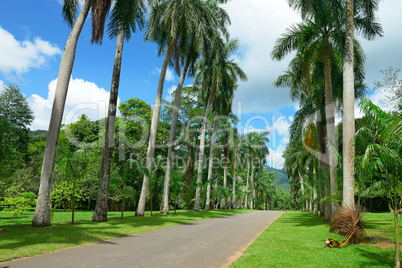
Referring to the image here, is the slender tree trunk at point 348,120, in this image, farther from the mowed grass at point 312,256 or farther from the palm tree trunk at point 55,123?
the palm tree trunk at point 55,123

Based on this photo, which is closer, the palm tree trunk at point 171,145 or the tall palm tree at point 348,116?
the tall palm tree at point 348,116

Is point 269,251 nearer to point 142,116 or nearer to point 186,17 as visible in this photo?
point 186,17

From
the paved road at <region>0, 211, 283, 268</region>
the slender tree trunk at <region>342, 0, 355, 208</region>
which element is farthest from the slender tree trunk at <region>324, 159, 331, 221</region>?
the paved road at <region>0, 211, 283, 268</region>

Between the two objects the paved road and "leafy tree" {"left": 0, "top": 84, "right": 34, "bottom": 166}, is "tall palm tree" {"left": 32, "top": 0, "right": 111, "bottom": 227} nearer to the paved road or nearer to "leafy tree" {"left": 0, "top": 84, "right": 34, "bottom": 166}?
the paved road

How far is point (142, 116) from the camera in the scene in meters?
36.2

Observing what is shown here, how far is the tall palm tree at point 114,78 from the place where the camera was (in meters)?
15.2

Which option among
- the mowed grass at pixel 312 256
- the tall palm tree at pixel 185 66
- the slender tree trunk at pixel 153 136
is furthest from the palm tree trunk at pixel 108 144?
the mowed grass at pixel 312 256

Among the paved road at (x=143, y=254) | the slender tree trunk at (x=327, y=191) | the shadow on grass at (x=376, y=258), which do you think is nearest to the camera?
the paved road at (x=143, y=254)

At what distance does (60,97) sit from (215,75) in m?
20.6

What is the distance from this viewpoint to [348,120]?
1273cm

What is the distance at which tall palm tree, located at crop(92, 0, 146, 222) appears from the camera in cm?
1520

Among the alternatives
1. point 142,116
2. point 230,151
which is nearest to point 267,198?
point 230,151

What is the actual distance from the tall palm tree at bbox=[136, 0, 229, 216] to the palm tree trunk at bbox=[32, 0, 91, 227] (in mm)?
8175

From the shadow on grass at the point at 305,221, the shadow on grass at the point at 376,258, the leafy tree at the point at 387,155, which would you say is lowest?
the shadow on grass at the point at 305,221
